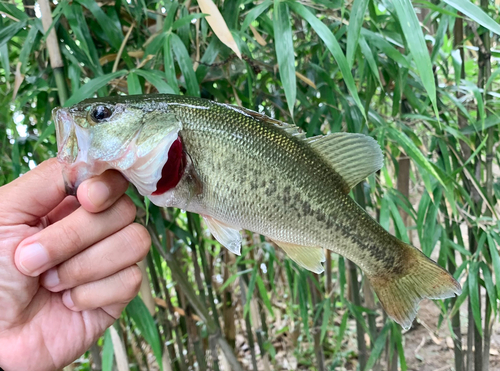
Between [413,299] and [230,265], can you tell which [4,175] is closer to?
[230,265]

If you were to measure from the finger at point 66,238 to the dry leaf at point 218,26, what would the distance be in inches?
14.0

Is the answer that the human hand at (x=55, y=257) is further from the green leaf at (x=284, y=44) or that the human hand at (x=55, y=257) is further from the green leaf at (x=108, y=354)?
the green leaf at (x=284, y=44)

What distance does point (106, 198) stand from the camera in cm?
66

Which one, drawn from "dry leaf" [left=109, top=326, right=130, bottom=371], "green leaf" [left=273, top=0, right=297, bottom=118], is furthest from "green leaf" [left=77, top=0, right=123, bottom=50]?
"dry leaf" [left=109, top=326, right=130, bottom=371]

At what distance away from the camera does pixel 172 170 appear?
0.60 m

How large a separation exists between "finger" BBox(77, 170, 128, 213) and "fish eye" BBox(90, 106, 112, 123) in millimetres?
90

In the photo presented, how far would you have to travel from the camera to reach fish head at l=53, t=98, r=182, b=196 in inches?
23.0

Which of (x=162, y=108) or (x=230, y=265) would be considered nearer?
(x=162, y=108)

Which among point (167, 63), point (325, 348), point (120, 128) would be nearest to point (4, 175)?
point (167, 63)

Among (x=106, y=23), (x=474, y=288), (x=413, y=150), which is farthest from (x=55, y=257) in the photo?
(x=474, y=288)

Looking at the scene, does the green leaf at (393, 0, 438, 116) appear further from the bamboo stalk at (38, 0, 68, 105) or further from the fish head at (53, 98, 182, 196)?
the bamboo stalk at (38, 0, 68, 105)

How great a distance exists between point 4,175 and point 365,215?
1.13m

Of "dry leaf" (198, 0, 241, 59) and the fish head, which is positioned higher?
"dry leaf" (198, 0, 241, 59)

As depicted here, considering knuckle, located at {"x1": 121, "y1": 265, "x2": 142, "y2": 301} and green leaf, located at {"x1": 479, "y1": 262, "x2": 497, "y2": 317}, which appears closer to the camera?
knuckle, located at {"x1": 121, "y1": 265, "x2": 142, "y2": 301}
